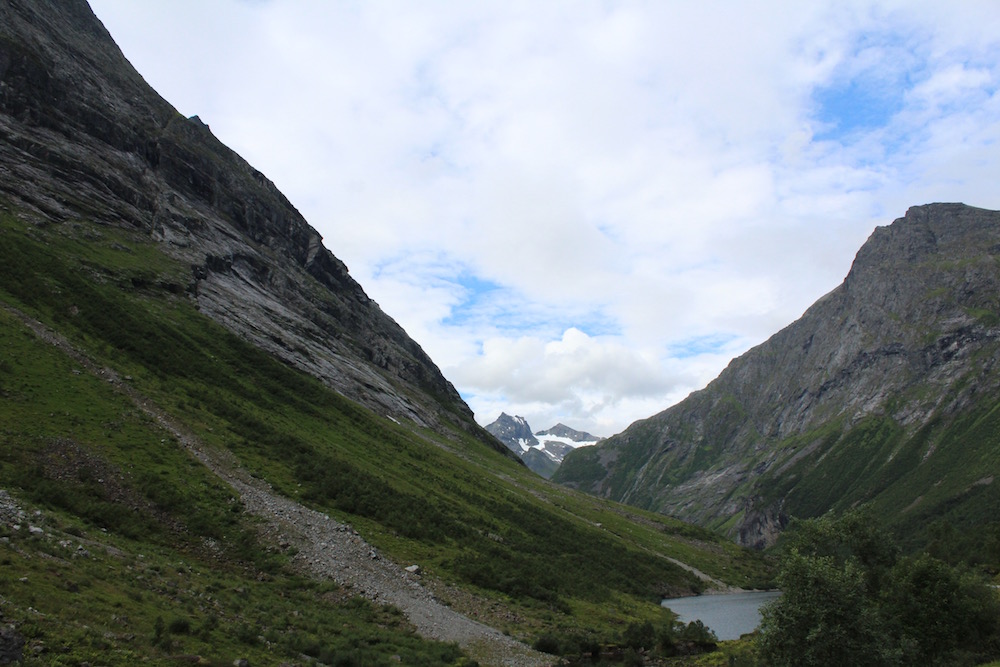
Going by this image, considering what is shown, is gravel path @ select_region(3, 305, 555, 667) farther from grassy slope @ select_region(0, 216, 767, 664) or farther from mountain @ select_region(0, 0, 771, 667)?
grassy slope @ select_region(0, 216, 767, 664)

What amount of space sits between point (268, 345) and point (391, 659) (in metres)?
92.4

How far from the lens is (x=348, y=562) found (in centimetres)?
4500

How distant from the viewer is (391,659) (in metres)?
29.8

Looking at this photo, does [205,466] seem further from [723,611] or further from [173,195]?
[173,195]

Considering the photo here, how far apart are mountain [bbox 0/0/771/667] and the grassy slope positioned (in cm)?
26

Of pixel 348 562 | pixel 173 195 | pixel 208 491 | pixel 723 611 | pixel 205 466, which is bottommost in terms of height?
pixel 723 611

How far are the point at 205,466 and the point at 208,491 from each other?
19.0 ft

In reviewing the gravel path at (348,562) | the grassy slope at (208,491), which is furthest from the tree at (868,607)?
the grassy slope at (208,491)

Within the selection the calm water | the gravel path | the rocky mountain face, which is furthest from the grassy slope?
the rocky mountain face

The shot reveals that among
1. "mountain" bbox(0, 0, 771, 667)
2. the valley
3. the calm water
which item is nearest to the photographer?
"mountain" bbox(0, 0, 771, 667)

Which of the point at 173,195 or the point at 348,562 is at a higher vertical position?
the point at 173,195

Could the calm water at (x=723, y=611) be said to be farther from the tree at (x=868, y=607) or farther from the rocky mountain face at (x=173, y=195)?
the rocky mountain face at (x=173, y=195)

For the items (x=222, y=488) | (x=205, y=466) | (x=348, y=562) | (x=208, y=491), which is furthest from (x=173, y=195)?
(x=348, y=562)

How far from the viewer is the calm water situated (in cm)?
7006
